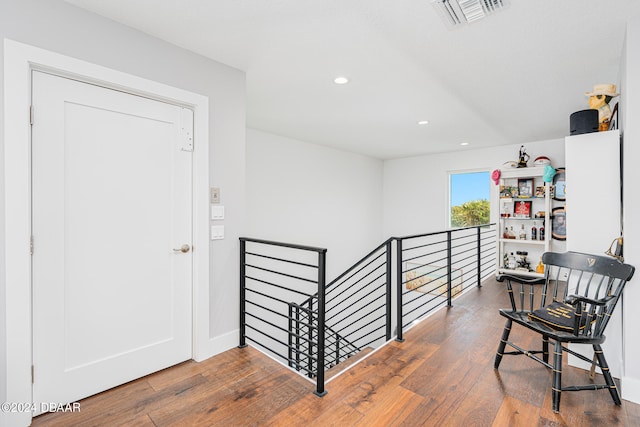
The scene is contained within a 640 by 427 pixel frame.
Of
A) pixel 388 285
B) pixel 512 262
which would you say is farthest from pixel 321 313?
pixel 512 262

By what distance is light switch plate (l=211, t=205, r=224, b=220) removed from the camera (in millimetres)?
2570

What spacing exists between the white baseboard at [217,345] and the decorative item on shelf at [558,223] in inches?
200

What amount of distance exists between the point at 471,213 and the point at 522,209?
92 cm

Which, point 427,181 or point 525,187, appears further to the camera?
point 427,181

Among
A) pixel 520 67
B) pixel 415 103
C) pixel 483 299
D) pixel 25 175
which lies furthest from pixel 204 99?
pixel 483 299

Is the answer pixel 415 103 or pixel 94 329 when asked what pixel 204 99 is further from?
pixel 415 103

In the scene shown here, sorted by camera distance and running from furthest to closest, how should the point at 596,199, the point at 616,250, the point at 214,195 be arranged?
1. the point at 214,195
2. the point at 596,199
3. the point at 616,250

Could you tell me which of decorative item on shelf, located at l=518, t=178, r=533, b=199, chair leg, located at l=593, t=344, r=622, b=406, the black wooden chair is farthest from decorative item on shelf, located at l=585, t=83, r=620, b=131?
decorative item on shelf, located at l=518, t=178, r=533, b=199

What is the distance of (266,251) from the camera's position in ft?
15.9

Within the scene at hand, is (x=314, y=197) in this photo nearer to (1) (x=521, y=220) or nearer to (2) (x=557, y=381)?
(1) (x=521, y=220)

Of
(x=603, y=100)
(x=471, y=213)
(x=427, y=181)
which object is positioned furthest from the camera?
(x=427, y=181)

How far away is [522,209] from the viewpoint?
213 inches

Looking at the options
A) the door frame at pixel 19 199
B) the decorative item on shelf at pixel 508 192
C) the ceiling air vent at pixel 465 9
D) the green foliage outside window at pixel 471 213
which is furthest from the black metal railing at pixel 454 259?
the door frame at pixel 19 199

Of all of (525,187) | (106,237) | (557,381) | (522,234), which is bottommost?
(557,381)
